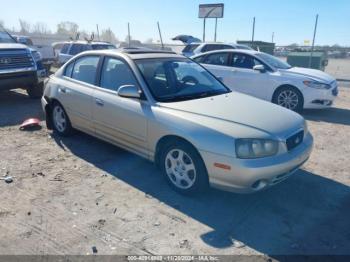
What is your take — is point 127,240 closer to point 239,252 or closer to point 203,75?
point 239,252

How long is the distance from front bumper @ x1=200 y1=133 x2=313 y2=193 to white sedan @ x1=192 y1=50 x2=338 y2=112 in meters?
4.85

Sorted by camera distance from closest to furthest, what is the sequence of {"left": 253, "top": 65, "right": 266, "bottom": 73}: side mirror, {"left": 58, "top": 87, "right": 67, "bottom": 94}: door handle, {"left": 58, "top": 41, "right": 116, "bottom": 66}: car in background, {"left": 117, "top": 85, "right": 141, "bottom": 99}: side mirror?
{"left": 117, "top": 85, "right": 141, "bottom": 99}: side mirror
{"left": 58, "top": 87, "right": 67, "bottom": 94}: door handle
{"left": 253, "top": 65, "right": 266, "bottom": 73}: side mirror
{"left": 58, "top": 41, "right": 116, "bottom": 66}: car in background

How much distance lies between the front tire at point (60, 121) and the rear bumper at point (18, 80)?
3132 millimetres

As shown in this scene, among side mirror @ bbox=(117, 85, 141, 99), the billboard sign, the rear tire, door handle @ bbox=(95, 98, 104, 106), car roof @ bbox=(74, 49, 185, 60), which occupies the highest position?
the billboard sign

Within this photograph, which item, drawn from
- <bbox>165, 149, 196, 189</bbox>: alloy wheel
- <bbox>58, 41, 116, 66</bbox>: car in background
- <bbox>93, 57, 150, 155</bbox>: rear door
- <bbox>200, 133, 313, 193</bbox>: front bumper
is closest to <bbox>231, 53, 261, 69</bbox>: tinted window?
<bbox>93, 57, 150, 155</bbox>: rear door

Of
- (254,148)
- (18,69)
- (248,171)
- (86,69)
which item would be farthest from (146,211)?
(18,69)

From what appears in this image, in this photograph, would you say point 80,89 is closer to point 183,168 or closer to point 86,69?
point 86,69

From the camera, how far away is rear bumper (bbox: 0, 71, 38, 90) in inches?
324

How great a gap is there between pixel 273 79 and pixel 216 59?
1828 mm

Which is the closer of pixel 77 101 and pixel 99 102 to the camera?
pixel 99 102

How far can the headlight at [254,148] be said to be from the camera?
3.38 meters

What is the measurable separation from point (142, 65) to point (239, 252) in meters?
2.67

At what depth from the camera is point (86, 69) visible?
523 centimetres

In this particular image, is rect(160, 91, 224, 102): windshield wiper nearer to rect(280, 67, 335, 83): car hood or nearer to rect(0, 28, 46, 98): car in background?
rect(280, 67, 335, 83): car hood
